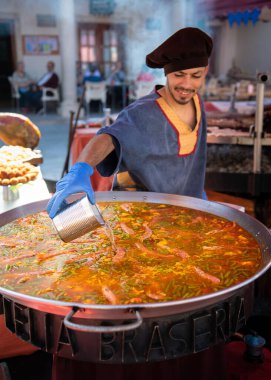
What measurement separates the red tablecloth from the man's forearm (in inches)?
103

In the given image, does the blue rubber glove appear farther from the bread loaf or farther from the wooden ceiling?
the wooden ceiling

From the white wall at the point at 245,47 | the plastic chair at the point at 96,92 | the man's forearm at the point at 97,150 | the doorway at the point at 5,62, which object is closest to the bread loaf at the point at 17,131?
the man's forearm at the point at 97,150

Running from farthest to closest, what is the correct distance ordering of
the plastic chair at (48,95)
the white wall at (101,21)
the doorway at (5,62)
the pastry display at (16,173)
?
the doorway at (5,62), the plastic chair at (48,95), the white wall at (101,21), the pastry display at (16,173)

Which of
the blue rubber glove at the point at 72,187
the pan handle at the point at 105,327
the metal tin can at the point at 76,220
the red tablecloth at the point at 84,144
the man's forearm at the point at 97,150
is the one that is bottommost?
the red tablecloth at the point at 84,144

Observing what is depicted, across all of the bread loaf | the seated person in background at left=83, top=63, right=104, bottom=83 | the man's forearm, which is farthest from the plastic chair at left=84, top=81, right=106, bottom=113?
the man's forearm

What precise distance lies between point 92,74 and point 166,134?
41.3 ft

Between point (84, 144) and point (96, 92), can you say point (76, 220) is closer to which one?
point (84, 144)

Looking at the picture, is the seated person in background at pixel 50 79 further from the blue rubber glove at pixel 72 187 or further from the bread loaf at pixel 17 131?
the blue rubber glove at pixel 72 187

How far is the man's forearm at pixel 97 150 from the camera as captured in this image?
2248mm

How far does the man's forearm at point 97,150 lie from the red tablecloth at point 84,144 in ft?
8.61

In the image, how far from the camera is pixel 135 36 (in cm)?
1482

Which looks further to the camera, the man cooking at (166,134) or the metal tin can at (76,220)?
the man cooking at (166,134)

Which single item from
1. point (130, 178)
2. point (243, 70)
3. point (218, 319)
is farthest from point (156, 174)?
point (243, 70)

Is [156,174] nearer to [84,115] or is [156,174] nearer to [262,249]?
[262,249]
